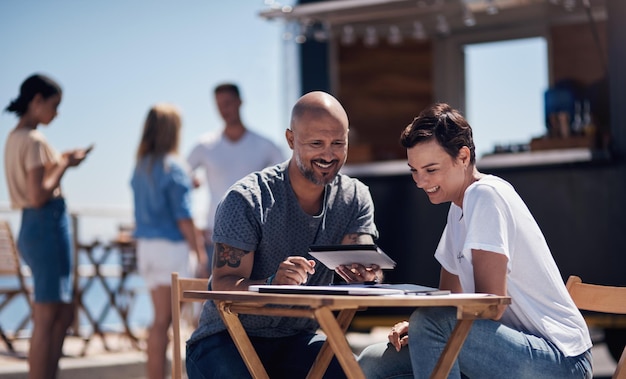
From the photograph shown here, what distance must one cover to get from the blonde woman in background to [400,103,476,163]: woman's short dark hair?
266cm

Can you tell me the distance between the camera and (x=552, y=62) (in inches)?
344

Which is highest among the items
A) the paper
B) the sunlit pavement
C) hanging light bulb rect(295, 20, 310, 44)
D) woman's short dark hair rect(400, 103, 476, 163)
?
hanging light bulb rect(295, 20, 310, 44)

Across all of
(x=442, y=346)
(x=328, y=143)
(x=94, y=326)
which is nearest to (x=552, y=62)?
(x=94, y=326)

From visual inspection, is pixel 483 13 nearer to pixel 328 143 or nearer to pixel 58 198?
pixel 58 198

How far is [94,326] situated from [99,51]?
597 inches

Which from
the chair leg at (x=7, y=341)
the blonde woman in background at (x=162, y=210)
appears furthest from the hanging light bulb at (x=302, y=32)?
the chair leg at (x=7, y=341)

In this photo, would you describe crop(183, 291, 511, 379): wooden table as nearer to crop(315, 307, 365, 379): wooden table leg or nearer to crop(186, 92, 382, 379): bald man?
crop(315, 307, 365, 379): wooden table leg

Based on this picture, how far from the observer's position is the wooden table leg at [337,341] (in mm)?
2512

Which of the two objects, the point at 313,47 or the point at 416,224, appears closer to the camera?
the point at 416,224

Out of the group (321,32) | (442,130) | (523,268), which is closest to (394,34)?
(321,32)

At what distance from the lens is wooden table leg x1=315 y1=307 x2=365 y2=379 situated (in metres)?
2.51

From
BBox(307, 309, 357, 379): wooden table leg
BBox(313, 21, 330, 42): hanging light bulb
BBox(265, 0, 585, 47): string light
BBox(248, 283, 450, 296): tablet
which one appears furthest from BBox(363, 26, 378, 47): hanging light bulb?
BBox(248, 283, 450, 296): tablet

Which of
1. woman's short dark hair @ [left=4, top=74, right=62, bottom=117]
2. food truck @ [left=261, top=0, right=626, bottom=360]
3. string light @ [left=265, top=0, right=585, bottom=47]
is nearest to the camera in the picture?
woman's short dark hair @ [left=4, top=74, right=62, bottom=117]

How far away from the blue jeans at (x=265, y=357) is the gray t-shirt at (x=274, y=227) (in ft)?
0.10
